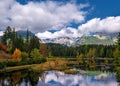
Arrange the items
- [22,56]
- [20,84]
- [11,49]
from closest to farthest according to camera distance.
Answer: [20,84]
[22,56]
[11,49]

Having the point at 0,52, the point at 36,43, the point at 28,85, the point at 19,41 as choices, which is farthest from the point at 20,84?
the point at 36,43

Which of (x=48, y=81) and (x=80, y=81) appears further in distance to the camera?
(x=48, y=81)

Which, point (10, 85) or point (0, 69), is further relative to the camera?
point (0, 69)

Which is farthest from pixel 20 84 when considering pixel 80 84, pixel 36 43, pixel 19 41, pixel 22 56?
pixel 36 43

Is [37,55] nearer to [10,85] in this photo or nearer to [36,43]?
[36,43]

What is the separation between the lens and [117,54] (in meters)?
111

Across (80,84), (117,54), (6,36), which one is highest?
(6,36)

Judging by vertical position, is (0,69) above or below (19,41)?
below

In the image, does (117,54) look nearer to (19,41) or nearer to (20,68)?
(20,68)

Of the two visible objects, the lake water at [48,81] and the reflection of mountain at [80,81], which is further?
the reflection of mountain at [80,81]

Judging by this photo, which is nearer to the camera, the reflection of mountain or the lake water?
the lake water

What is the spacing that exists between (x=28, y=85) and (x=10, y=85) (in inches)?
184

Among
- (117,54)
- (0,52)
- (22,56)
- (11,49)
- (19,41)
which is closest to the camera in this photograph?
(117,54)

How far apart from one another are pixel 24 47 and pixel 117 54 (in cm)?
8216
